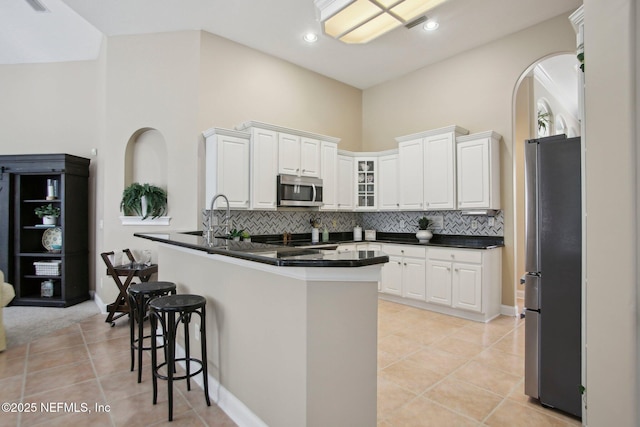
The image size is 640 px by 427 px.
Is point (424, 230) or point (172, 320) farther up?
point (424, 230)

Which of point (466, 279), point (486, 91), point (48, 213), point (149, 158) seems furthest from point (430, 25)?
point (48, 213)

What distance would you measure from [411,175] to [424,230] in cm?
86

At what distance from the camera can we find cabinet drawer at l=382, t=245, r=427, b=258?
14.8ft

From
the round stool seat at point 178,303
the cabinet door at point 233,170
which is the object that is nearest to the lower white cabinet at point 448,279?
the cabinet door at point 233,170

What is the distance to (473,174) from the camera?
14.2 feet

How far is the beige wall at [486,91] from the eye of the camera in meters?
4.11

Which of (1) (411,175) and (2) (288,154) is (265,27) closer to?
(2) (288,154)

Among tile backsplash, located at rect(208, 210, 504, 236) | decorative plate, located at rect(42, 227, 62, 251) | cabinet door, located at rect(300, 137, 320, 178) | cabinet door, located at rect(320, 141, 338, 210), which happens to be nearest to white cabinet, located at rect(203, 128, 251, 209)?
tile backsplash, located at rect(208, 210, 504, 236)

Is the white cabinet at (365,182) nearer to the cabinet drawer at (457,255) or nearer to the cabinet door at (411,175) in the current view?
the cabinet door at (411,175)

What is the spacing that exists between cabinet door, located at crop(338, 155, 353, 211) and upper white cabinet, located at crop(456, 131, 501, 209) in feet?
5.82

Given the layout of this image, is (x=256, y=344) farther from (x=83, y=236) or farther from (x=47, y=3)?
(x=47, y=3)

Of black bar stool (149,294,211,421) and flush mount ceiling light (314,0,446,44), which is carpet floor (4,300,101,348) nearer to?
black bar stool (149,294,211,421)

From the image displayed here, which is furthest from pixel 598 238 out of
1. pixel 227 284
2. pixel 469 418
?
pixel 227 284

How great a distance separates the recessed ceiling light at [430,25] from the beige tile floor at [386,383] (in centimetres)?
371
